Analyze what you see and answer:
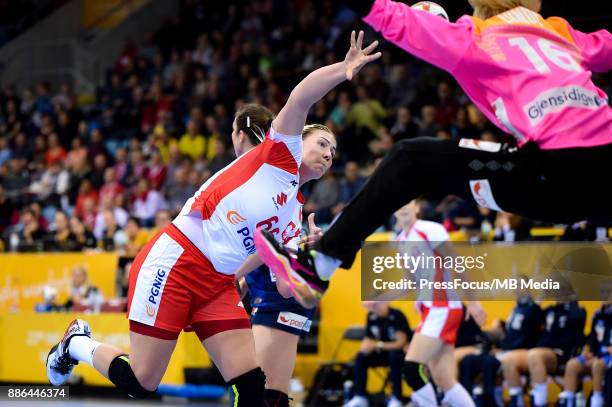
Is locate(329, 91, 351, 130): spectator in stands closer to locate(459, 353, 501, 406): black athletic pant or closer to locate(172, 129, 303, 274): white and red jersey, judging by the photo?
locate(459, 353, 501, 406): black athletic pant

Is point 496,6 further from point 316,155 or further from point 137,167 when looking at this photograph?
point 137,167

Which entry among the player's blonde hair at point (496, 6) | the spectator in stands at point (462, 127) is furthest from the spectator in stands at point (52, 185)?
the player's blonde hair at point (496, 6)

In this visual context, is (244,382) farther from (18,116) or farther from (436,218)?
(18,116)

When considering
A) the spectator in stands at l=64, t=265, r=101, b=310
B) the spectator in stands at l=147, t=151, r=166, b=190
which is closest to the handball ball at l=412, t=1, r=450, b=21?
the spectator in stands at l=64, t=265, r=101, b=310

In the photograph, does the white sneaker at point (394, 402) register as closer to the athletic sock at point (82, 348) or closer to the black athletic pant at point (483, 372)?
the black athletic pant at point (483, 372)

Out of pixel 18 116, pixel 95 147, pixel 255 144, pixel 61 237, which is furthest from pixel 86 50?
pixel 255 144

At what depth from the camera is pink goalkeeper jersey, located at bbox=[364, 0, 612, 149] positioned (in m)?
4.30

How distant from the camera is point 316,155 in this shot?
6.30 m

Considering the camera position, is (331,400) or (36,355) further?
(36,355)

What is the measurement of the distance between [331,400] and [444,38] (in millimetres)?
7906

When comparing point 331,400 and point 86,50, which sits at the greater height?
point 86,50

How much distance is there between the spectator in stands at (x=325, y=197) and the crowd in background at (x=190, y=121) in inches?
0.8

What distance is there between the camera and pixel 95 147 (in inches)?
766

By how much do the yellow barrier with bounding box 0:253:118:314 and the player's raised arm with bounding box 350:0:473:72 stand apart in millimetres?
10439
